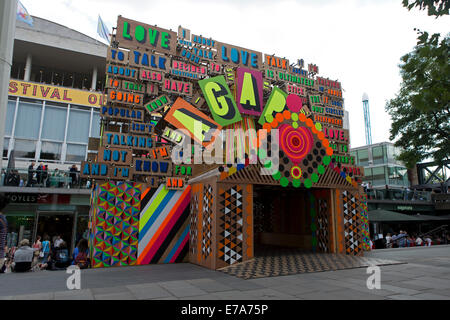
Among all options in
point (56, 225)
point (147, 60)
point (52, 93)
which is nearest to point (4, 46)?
point (147, 60)

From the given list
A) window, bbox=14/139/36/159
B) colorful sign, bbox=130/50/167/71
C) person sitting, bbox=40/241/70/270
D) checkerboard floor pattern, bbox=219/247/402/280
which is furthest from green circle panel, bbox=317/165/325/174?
window, bbox=14/139/36/159

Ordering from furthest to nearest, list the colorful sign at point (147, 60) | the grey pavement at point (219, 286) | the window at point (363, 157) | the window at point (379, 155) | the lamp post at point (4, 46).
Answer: the window at point (363, 157) → the window at point (379, 155) → the colorful sign at point (147, 60) → the grey pavement at point (219, 286) → the lamp post at point (4, 46)

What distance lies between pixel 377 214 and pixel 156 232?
16.7 metres

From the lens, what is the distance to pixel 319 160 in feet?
40.0

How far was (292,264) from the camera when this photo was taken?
33.2 ft

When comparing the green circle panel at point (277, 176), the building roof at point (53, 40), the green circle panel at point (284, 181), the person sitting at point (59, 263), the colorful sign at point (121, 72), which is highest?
the building roof at point (53, 40)

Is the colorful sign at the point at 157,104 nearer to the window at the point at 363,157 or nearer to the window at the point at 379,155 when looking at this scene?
the window at the point at 379,155

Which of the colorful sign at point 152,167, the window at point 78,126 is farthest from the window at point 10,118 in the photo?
the colorful sign at point 152,167

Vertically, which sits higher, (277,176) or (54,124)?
(54,124)

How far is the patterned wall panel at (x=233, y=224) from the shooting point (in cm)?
984

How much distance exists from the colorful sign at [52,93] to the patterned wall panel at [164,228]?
15.0 metres

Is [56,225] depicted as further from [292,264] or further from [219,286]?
[219,286]

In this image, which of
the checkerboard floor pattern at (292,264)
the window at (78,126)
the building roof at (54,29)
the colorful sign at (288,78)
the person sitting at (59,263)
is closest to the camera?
the checkerboard floor pattern at (292,264)

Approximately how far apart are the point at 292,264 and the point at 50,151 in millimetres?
21809
